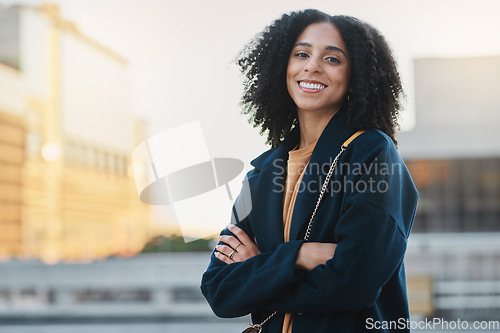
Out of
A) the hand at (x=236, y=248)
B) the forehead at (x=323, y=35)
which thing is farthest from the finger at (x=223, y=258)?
the forehead at (x=323, y=35)

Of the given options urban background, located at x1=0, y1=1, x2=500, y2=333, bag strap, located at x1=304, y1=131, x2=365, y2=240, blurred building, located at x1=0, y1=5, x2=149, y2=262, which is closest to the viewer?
bag strap, located at x1=304, y1=131, x2=365, y2=240

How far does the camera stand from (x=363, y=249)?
121 centimetres

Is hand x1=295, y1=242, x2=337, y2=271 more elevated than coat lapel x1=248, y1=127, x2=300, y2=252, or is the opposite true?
coat lapel x1=248, y1=127, x2=300, y2=252

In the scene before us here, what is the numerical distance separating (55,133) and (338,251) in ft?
198

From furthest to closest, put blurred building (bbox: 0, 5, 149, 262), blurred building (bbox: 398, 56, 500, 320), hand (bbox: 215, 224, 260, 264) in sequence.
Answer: blurred building (bbox: 0, 5, 149, 262) → blurred building (bbox: 398, 56, 500, 320) → hand (bbox: 215, 224, 260, 264)

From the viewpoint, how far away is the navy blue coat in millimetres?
1222

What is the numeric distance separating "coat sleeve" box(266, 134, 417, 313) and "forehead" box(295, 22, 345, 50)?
1.00 feet

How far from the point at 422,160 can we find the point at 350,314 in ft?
29.7

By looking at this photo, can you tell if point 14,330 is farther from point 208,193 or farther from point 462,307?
point 208,193

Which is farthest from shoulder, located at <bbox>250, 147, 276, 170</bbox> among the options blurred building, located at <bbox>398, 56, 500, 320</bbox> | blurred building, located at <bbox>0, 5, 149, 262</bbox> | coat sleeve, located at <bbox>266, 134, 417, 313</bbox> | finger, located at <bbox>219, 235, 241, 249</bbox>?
blurred building, located at <bbox>0, 5, 149, 262</bbox>

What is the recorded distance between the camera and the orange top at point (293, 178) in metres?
1.42

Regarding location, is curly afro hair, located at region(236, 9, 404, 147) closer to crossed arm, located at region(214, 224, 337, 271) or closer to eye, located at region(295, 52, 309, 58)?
eye, located at region(295, 52, 309, 58)

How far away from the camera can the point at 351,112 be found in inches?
55.9

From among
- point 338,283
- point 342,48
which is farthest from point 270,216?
point 342,48
